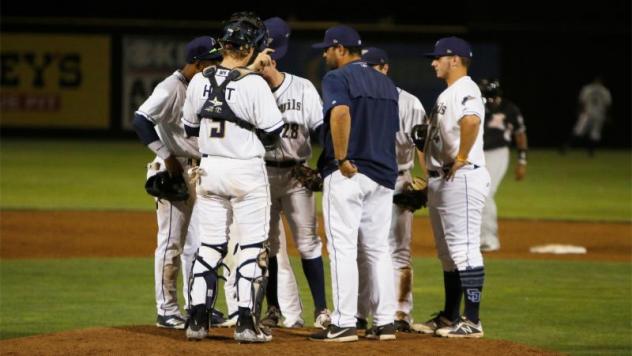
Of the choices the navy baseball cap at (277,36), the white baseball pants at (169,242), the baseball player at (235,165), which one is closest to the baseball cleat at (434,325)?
the baseball player at (235,165)

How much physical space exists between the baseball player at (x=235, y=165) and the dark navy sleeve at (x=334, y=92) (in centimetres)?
39

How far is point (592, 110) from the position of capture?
92.5 feet

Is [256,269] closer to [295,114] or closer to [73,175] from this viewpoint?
[295,114]

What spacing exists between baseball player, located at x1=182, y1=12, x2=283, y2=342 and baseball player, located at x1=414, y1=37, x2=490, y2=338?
52.4 inches

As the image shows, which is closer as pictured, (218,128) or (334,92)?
(218,128)

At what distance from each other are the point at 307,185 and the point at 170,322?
50.2 inches

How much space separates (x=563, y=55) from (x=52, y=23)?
42.6ft

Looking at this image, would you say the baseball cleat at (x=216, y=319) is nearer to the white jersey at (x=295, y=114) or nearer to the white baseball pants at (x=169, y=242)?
the white baseball pants at (x=169, y=242)

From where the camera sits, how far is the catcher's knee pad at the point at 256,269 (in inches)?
270

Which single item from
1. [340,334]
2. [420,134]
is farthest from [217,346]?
[420,134]

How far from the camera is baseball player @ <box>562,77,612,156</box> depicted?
92.1 feet

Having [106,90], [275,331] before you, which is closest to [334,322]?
[275,331]

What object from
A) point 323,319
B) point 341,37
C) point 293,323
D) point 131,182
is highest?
point 341,37

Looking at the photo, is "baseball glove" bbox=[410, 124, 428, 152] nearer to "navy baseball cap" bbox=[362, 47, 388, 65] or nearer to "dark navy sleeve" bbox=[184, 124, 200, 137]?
"navy baseball cap" bbox=[362, 47, 388, 65]
